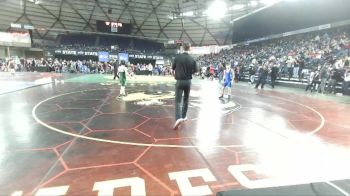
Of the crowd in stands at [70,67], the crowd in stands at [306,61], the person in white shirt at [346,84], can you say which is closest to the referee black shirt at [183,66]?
the crowd in stands at [306,61]

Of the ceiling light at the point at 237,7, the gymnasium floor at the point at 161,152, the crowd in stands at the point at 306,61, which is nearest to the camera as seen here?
the gymnasium floor at the point at 161,152

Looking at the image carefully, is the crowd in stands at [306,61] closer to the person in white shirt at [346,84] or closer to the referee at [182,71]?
the person in white shirt at [346,84]

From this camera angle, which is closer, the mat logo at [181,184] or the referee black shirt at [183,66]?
the mat logo at [181,184]

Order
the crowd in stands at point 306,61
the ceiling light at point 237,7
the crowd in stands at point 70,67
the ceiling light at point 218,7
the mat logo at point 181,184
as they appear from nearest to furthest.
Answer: the mat logo at point 181,184
the crowd in stands at point 306,61
the ceiling light at point 218,7
the ceiling light at point 237,7
the crowd in stands at point 70,67

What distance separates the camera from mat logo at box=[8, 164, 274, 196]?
121 inches

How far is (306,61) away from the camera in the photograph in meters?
20.9

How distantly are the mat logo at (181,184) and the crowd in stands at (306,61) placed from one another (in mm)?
12894

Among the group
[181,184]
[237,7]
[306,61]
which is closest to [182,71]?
[181,184]

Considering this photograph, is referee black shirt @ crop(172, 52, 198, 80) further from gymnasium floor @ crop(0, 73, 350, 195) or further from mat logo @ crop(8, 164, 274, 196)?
mat logo @ crop(8, 164, 274, 196)

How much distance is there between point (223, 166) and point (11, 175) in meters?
2.86

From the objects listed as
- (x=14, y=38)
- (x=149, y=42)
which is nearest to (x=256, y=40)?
(x=149, y=42)

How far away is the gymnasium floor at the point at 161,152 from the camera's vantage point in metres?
3.32

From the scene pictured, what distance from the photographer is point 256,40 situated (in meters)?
35.4

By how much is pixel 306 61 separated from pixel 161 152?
19801 millimetres
